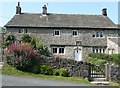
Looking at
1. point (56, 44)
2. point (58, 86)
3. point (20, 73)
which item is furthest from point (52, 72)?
point (56, 44)

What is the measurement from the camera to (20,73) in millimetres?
20672

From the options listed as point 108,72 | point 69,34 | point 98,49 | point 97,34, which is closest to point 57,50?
point 69,34

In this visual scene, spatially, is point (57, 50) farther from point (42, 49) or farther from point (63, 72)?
point (63, 72)

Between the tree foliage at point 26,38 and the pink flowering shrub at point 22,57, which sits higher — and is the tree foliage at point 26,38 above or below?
above

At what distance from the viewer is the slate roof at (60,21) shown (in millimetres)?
40281

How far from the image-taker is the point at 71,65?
2228cm

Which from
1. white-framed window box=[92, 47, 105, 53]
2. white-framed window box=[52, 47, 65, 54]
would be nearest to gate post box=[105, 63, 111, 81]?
white-framed window box=[52, 47, 65, 54]

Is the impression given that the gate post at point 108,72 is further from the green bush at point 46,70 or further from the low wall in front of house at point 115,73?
the green bush at point 46,70

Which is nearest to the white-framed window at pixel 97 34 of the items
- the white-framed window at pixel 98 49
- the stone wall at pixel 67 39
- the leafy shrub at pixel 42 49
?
the stone wall at pixel 67 39

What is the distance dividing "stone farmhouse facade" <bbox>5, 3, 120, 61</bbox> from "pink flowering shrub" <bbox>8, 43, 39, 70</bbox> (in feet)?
55.9

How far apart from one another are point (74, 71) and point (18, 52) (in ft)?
17.0

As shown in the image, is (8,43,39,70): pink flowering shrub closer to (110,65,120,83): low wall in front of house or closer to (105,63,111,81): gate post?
(105,63,111,81): gate post

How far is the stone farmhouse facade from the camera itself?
3975 centimetres

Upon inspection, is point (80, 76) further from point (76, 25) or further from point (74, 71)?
point (76, 25)
